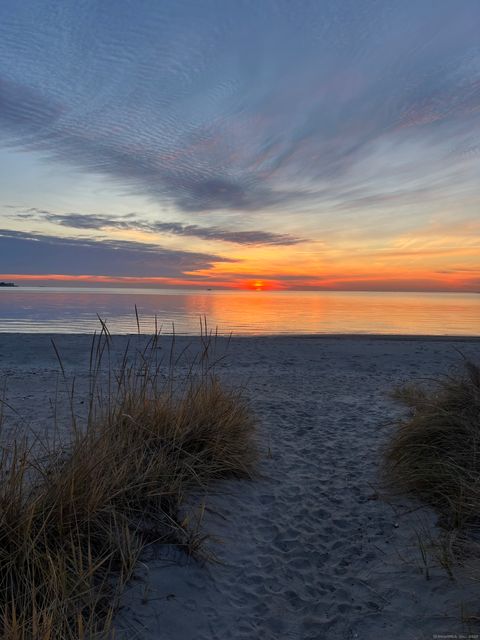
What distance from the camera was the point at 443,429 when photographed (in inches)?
166

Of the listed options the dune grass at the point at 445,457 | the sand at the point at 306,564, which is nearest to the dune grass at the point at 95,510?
the sand at the point at 306,564

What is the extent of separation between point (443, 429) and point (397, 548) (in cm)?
147

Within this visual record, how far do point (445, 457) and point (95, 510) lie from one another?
312 centimetres

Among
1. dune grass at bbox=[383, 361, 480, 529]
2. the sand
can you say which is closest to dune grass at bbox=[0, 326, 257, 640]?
the sand

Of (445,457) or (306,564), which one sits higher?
(445,457)

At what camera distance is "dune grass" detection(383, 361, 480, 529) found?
3.36 m

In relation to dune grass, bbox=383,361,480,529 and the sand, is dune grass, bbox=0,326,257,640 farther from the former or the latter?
dune grass, bbox=383,361,480,529

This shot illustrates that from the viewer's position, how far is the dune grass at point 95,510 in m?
2.20

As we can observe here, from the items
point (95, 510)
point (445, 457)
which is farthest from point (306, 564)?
point (445, 457)

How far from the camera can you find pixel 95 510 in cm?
278

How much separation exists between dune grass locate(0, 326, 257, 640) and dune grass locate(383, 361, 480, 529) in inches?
61.6

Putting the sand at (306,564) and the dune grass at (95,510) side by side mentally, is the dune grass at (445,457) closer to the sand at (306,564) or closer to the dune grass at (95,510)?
the sand at (306,564)

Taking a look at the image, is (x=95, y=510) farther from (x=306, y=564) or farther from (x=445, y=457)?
(x=445, y=457)

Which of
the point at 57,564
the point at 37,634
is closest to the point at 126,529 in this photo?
the point at 57,564
